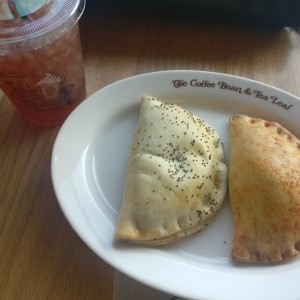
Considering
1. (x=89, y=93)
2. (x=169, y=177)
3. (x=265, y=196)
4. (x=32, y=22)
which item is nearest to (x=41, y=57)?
(x=32, y=22)

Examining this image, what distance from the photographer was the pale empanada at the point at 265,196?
714 millimetres

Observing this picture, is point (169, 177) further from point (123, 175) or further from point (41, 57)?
point (41, 57)

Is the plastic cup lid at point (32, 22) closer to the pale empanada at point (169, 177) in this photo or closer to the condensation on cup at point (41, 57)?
the condensation on cup at point (41, 57)

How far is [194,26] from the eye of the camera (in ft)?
3.76

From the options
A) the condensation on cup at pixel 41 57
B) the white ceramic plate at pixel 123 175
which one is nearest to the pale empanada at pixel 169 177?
the white ceramic plate at pixel 123 175

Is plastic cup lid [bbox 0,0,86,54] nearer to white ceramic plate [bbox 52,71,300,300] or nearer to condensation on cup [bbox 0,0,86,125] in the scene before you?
condensation on cup [bbox 0,0,86,125]

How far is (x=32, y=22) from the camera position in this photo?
73cm

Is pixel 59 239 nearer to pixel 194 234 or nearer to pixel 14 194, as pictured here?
pixel 14 194

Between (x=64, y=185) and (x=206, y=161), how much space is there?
0.96 ft

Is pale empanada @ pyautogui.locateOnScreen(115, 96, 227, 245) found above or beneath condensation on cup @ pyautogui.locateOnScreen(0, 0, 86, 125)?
beneath

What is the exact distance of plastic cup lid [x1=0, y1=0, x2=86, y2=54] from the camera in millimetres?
705

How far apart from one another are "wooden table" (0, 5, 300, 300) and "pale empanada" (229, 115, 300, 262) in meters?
0.25

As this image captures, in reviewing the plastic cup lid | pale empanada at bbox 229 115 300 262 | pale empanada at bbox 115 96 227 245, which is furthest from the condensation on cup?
pale empanada at bbox 229 115 300 262

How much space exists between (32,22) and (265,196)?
546 mm
